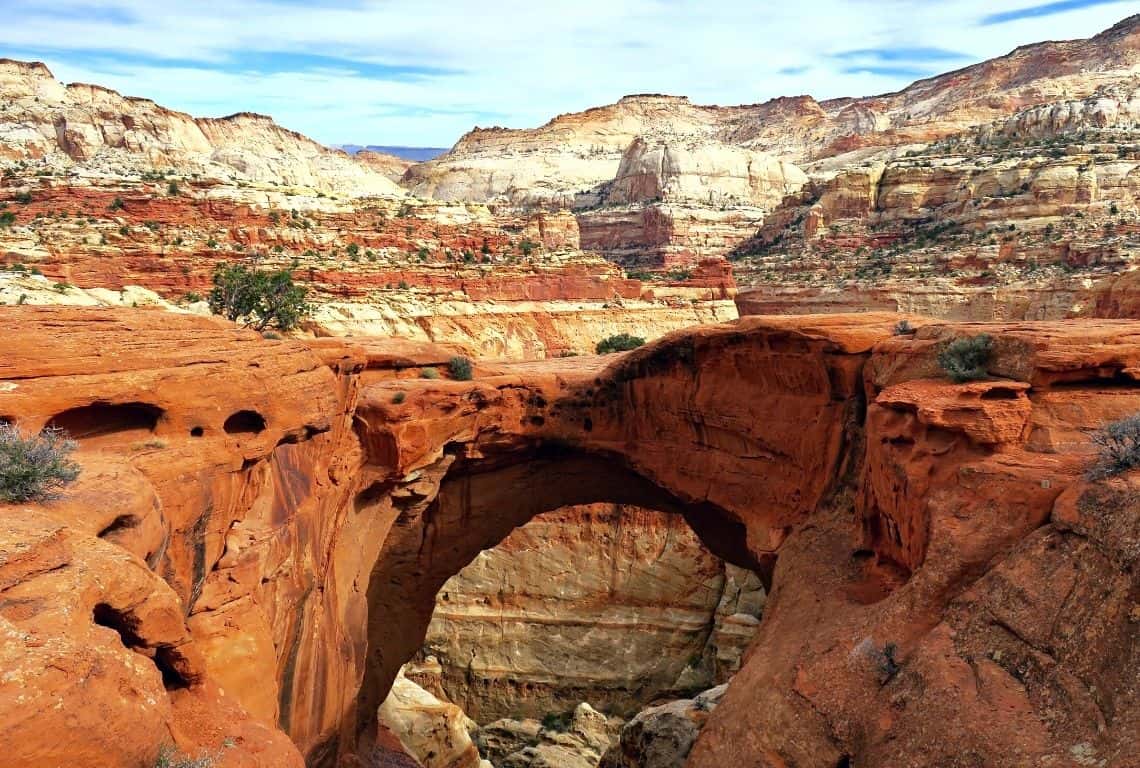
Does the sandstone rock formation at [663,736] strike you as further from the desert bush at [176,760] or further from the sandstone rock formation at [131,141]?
the sandstone rock formation at [131,141]

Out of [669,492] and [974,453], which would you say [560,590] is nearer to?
[669,492]

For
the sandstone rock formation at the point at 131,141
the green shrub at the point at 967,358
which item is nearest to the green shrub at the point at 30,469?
the green shrub at the point at 967,358

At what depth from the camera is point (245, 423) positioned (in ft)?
35.7

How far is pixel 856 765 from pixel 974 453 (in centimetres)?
400

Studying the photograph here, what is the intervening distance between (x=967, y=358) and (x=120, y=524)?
10298 millimetres

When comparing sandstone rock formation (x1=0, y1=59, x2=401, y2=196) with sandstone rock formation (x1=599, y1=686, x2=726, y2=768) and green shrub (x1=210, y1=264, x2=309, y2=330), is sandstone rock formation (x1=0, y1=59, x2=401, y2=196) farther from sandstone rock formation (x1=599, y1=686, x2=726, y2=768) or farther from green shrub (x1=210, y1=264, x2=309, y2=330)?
sandstone rock formation (x1=599, y1=686, x2=726, y2=768)

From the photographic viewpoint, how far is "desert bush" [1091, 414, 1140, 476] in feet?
26.5

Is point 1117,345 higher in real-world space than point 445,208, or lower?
lower

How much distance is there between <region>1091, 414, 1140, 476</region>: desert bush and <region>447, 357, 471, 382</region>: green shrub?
12.2 meters

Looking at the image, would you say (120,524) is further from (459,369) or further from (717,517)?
(717,517)

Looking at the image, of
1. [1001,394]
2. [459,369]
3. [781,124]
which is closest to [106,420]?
[459,369]

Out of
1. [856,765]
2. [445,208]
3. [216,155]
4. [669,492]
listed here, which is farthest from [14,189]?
[856,765]

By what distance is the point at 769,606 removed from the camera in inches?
517

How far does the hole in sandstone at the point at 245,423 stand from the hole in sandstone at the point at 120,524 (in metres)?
3.27
